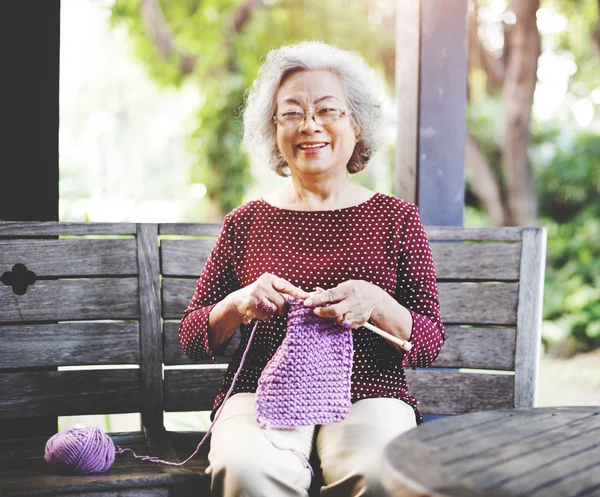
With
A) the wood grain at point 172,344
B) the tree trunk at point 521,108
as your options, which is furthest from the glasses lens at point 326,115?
the tree trunk at point 521,108

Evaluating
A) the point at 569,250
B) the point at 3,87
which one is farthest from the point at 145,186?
the point at 3,87

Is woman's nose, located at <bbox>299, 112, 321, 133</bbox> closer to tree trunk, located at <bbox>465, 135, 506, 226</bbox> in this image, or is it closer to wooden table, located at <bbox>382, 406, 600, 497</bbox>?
wooden table, located at <bbox>382, 406, 600, 497</bbox>

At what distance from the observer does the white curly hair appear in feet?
6.57

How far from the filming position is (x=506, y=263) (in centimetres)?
222

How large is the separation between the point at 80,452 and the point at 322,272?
0.74 m

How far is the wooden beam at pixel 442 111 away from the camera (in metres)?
2.38

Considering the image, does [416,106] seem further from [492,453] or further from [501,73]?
[501,73]

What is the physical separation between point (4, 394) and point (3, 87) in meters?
0.94

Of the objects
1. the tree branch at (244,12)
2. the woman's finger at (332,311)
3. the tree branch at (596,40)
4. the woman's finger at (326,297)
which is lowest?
the woman's finger at (332,311)

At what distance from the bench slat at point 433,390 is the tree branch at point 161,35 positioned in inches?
184

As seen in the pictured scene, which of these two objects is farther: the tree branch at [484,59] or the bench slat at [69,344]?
the tree branch at [484,59]

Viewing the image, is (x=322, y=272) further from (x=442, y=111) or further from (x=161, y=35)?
(x=161, y=35)

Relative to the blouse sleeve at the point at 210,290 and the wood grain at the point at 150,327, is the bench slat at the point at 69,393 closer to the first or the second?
the wood grain at the point at 150,327

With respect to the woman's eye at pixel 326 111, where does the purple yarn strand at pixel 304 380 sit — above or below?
below
